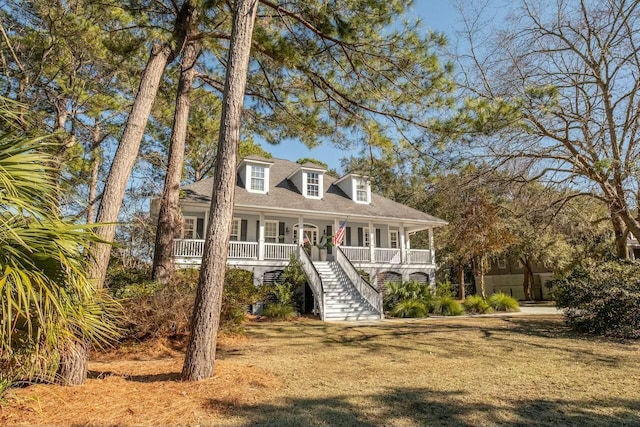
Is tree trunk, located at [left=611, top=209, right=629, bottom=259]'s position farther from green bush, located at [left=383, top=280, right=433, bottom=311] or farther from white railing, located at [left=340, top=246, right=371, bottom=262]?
white railing, located at [left=340, top=246, right=371, bottom=262]

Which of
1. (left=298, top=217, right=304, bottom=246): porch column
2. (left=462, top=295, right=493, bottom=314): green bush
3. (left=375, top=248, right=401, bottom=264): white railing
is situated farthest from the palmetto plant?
(left=375, top=248, right=401, bottom=264): white railing

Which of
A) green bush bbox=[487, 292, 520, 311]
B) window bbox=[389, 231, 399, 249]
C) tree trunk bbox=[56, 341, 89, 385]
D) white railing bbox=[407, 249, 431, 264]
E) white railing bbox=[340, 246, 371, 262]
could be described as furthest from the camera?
window bbox=[389, 231, 399, 249]

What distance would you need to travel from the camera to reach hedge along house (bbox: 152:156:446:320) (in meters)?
15.6

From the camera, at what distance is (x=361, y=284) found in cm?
1557

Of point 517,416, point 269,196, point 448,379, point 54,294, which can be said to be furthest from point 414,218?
point 54,294

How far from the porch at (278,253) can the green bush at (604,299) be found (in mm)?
9600

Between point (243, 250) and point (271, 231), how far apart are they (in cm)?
259

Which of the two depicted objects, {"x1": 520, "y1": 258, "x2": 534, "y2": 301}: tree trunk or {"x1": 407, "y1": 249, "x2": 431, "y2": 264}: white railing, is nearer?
{"x1": 407, "y1": 249, "x2": 431, "y2": 264}: white railing

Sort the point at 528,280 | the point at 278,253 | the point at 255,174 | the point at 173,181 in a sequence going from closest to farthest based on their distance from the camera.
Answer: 1. the point at 173,181
2. the point at 278,253
3. the point at 255,174
4. the point at 528,280

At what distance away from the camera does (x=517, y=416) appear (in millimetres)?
3768

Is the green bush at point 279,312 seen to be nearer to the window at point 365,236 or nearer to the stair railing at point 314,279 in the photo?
the stair railing at point 314,279

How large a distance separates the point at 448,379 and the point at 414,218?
1592cm

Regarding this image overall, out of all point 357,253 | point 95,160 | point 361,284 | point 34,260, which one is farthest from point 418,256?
point 34,260

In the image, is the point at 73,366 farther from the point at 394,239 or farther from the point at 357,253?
the point at 394,239
